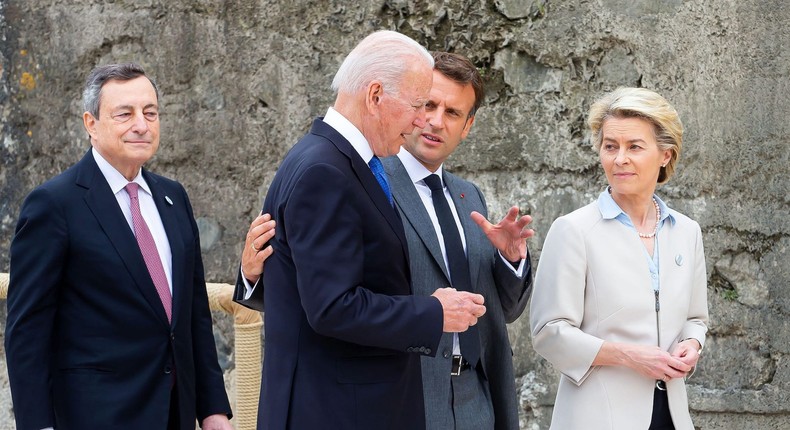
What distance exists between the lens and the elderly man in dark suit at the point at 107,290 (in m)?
2.62

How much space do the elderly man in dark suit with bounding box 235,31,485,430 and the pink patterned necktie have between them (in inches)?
17.9

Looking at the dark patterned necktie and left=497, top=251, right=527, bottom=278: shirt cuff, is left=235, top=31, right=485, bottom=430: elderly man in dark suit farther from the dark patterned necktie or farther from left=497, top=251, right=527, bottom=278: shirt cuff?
left=497, top=251, right=527, bottom=278: shirt cuff

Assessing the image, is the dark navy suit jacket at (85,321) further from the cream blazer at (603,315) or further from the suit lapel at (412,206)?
the cream blazer at (603,315)

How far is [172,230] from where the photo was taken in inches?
114

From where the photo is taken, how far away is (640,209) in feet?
9.73

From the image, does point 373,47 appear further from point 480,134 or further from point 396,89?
point 480,134

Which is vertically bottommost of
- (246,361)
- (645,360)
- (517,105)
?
(246,361)

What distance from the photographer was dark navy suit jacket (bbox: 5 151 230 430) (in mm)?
2613

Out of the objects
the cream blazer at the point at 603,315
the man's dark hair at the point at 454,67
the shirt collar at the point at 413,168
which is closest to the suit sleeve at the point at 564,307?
the cream blazer at the point at 603,315

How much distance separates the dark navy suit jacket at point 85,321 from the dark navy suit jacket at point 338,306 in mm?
481

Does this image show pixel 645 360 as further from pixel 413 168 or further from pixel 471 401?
pixel 413 168

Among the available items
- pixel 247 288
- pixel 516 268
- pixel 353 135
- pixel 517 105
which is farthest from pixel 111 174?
pixel 517 105

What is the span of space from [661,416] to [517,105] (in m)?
1.72

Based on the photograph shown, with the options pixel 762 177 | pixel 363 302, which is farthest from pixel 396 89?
pixel 762 177
